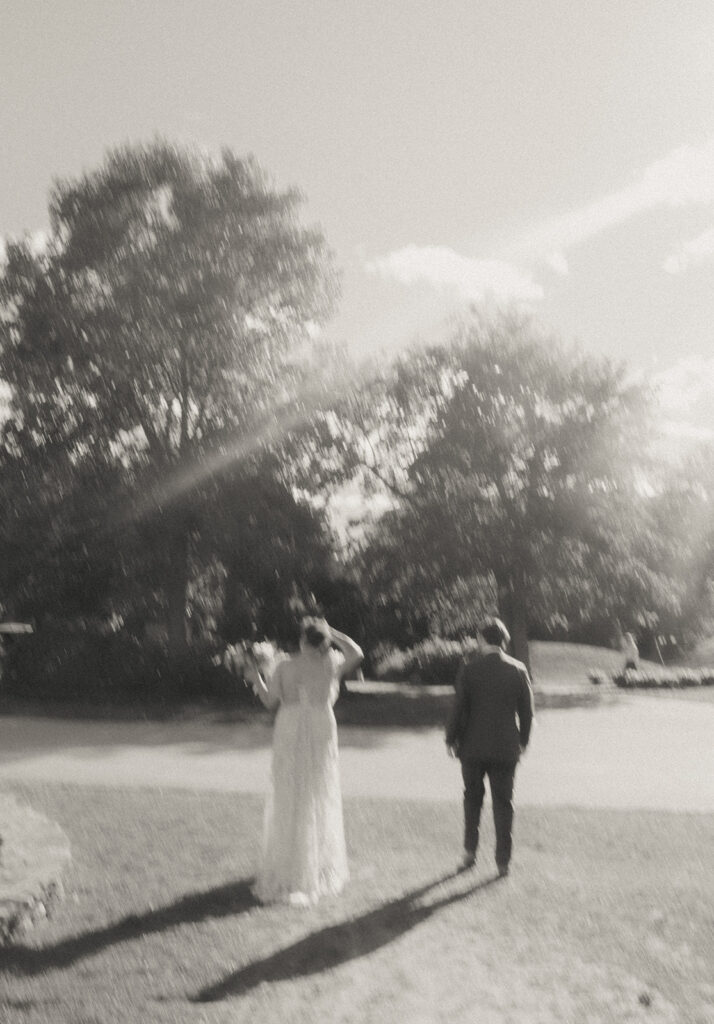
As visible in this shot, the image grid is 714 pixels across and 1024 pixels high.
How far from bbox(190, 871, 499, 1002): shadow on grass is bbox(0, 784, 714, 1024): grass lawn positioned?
0.05ft

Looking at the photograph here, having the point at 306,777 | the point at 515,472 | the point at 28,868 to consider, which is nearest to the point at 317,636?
the point at 306,777

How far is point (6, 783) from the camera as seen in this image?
463 inches

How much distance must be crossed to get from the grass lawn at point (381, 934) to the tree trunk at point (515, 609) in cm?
1925

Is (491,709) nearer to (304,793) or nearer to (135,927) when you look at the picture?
(304,793)

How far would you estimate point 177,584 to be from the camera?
25.6m

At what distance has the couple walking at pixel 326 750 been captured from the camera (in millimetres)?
7500

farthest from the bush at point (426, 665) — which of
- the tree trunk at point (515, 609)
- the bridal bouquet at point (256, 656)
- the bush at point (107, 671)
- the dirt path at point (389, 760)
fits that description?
the bridal bouquet at point (256, 656)

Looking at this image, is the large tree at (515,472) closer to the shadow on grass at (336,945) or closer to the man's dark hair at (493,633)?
the man's dark hair at (493,633)

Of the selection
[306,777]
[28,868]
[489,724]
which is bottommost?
[28,868]

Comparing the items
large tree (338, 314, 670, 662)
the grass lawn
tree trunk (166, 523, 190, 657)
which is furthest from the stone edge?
large tree (338, 314, 670, 662)

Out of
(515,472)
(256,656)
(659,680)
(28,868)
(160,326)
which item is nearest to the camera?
(28,868)

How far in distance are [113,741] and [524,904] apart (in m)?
9.83

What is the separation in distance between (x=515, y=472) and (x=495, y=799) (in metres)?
21.4

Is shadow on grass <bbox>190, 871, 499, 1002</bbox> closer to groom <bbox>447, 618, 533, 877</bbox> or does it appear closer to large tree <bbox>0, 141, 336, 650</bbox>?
groom <bbox>447, 618, 533, 877</bbox>
